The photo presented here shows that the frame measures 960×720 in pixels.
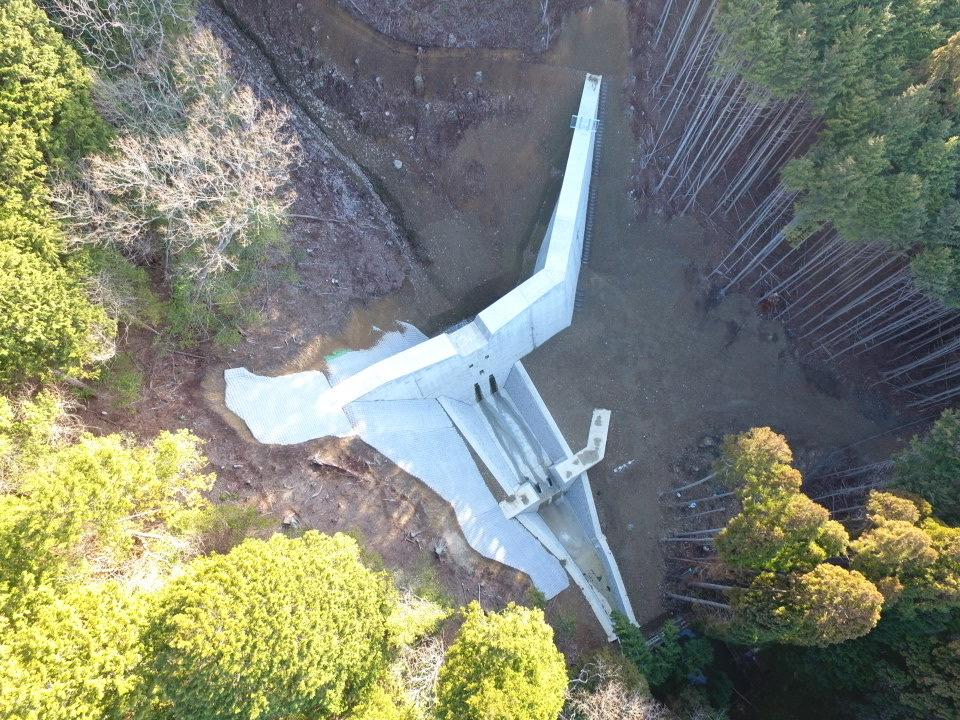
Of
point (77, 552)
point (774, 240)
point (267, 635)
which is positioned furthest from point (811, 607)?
point (77, 552)

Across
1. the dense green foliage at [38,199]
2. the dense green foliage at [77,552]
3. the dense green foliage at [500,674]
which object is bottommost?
the dense green foliage at [500,674]

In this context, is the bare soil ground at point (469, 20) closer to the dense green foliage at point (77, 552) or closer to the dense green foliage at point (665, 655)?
the dense green foliage at point (77, 552)

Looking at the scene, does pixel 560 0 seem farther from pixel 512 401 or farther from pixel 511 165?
pixel 512 401

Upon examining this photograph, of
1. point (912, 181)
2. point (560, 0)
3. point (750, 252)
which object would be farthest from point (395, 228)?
point (912, 181)

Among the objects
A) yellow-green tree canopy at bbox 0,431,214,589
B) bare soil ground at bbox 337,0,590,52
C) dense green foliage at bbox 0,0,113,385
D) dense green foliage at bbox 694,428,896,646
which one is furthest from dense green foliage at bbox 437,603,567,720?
bare soil ground at bbox 337,0,590,52

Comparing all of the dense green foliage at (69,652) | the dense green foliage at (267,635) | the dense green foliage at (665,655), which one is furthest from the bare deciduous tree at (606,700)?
the dense green foliage at (69,652)
